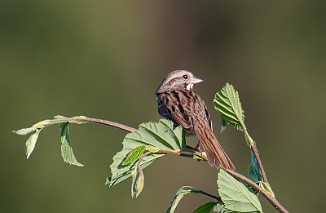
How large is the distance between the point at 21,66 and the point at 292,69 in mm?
5486

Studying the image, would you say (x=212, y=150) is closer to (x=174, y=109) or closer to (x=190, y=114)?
(x=190, y=114)

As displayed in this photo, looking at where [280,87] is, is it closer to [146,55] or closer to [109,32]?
[146,55]

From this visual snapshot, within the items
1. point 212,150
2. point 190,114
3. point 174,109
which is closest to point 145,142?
point 212,150

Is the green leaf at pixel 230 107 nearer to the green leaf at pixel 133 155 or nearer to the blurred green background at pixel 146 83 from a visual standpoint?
the green leaf at pixel 133 155

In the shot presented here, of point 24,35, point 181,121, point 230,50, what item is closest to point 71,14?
point 24,35

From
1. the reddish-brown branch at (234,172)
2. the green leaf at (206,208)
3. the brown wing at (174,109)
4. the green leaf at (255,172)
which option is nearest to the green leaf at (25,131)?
the reddish-brown branch at (234,172)

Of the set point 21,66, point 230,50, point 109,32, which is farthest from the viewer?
point 230,50

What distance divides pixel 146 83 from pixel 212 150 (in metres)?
12.8

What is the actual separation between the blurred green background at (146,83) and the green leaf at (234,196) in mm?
8768

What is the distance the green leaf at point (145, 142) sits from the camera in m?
3.02

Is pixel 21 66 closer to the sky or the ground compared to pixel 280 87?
closer to the sky

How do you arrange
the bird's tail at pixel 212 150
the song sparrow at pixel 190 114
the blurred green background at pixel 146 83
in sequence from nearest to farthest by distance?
the bird's tail at pixel 212 150
the song sparrow at pixel 190 114
the blurred green background at pixel 146 83

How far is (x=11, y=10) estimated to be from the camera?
1420 centimetres

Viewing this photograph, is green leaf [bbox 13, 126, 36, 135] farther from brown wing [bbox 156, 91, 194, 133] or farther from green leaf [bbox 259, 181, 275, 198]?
brown wing [bbox 156, 91, 194, 133]
